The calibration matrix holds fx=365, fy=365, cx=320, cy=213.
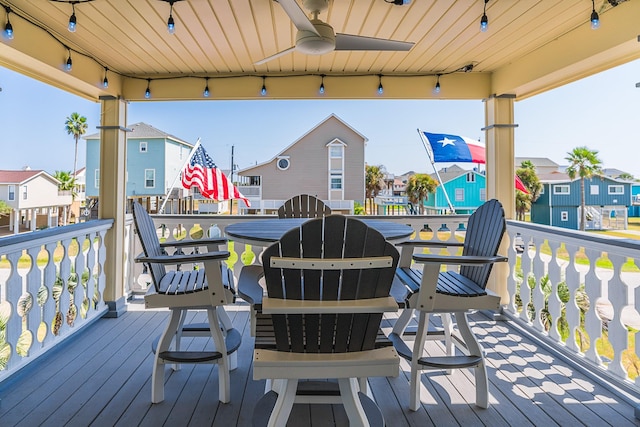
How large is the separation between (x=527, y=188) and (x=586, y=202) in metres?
0.90

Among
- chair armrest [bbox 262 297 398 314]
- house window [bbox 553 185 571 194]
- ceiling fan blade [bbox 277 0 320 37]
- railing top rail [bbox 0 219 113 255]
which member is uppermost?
ceiling fan blade [bbox 277 0 320 37]

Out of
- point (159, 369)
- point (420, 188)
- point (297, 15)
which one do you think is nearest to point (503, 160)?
point (420, 188)

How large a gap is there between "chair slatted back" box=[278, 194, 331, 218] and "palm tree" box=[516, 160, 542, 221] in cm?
199

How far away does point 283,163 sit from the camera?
495cm

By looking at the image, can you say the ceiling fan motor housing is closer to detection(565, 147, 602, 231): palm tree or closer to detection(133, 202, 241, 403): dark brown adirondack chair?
detection(133, 202, 241, 403): dark brown adirondack chair

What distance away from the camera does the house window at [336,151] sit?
488cm

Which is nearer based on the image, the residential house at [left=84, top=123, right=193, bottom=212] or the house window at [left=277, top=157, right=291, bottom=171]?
the residential house at [left=84, top=123, right=193, bottom=212]

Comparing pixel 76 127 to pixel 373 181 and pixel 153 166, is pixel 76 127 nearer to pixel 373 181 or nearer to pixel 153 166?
pixel 153 166

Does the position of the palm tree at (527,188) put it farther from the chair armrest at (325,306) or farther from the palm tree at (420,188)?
the chair armrest at (325,306)

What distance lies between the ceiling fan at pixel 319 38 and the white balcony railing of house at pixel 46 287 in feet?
6.91

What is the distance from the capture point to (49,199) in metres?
3.01

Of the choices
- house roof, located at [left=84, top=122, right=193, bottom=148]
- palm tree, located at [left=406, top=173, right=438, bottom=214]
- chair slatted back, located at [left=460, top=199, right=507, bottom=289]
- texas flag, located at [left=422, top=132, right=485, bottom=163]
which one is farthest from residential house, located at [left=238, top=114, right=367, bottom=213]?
chair slatted back, located at [left=460, top=199, right=507, bottom=289]

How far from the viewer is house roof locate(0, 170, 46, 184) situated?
2562mm

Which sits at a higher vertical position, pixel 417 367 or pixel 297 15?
pixel 297 15
